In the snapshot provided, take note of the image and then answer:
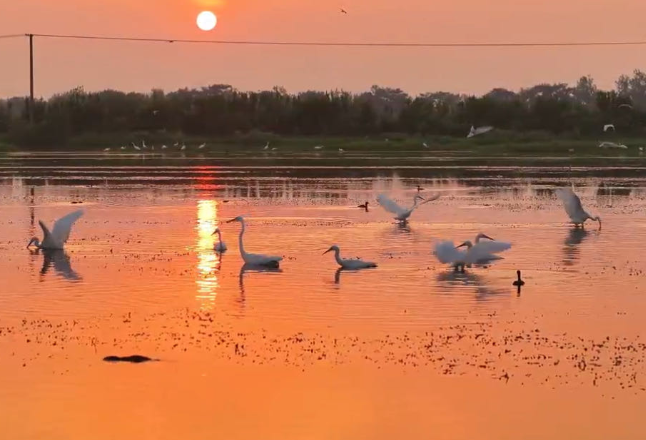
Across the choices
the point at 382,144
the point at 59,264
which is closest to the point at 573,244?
the point at 59,264

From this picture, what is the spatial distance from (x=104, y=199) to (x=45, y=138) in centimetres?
5289

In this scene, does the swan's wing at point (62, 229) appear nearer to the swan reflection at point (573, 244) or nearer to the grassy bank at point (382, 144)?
the swan reflection at point (573, 244)

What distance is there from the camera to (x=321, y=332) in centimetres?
1404

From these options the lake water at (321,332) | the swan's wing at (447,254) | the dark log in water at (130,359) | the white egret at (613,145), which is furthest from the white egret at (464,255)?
the white egret at (613,145)

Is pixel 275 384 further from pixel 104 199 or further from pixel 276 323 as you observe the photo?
pixel 104 199

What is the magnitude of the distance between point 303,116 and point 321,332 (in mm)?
76067

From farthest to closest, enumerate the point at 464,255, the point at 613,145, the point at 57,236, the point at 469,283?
the point at 613,145 < the point at 57,236 < the point at 464,255 < the point at 469,283

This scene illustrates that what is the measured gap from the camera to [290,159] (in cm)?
6694

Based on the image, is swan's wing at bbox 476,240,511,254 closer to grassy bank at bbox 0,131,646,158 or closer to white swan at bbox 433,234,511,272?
white swan at bbox 433,234,511,272

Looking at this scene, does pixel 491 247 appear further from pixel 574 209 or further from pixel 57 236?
pixel 574 209

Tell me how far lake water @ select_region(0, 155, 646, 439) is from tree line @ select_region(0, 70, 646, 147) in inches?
2255

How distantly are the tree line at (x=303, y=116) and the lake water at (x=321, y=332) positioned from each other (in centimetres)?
5729

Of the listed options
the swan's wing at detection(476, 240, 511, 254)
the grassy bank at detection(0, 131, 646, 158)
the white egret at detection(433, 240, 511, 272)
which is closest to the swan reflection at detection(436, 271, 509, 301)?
the white egret at detection(433, 240, 511, 272)

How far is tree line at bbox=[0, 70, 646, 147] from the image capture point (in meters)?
85.2
